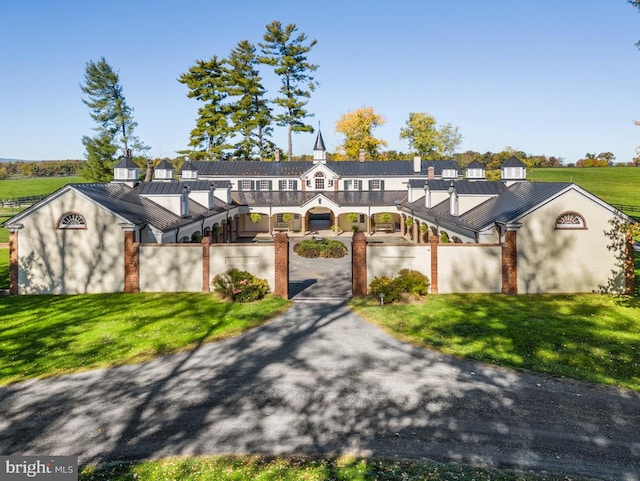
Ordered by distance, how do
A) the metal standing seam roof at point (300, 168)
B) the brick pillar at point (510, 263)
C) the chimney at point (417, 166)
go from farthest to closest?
1. the metal standing seam roof at point (300, 168)
2. the chimney at point (417, 166)
3. the brick pillar at point (510, 263)

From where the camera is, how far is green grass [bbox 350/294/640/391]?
11648mm

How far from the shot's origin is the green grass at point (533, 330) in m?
11.6

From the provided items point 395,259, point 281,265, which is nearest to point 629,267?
point 395,259

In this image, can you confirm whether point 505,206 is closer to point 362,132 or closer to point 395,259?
point 395,259

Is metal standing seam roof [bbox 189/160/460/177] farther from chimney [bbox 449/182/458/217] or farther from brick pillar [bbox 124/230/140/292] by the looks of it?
brick pillar [bbox 124/230/140/292]

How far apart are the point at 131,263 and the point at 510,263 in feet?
57.2

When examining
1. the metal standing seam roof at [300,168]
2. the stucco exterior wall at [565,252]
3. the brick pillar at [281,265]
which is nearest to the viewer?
the brick pillar at [281,265]

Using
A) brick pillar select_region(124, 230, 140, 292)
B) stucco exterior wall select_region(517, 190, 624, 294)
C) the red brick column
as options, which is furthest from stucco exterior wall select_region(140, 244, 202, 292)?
stucco exterior wall select_region(517, 190, 624, 294)

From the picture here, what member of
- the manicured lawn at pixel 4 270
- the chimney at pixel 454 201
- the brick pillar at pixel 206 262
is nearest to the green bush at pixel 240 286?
the brick pillar at pixel 206 262

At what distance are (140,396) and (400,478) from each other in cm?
643

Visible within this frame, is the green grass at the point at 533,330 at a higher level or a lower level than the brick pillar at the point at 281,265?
lower

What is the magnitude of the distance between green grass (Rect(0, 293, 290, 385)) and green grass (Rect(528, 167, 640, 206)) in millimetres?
52424

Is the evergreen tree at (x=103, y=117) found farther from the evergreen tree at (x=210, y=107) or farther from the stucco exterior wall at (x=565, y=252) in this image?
the stucco exterior wall at (x=565, y=252)

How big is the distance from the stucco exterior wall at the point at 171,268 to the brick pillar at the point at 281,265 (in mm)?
3735
